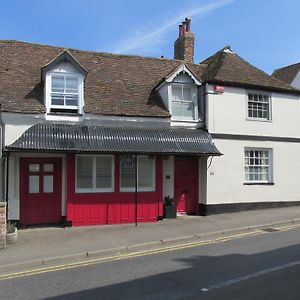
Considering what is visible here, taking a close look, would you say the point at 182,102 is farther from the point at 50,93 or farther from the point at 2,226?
the point at 2,226

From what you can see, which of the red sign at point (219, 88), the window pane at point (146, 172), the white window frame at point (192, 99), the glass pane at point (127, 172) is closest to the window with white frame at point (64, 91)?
the glass pane at point (127, 172)

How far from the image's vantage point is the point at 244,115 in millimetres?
18453

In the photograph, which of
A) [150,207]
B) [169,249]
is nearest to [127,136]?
[150,207]

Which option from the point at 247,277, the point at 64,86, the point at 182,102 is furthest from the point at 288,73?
the point at 247,277

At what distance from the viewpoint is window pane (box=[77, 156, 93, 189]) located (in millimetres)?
15852

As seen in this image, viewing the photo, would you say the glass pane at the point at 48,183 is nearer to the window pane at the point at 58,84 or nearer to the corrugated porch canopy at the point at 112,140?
the corrugated porch canopy at the point at 112,140

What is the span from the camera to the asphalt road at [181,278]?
7316 mm

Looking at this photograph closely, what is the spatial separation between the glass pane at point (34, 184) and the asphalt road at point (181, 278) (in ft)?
20.5

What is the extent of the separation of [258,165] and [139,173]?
17.5 feet

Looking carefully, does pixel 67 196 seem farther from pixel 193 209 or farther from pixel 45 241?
pixel 193 209

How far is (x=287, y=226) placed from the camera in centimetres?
1488

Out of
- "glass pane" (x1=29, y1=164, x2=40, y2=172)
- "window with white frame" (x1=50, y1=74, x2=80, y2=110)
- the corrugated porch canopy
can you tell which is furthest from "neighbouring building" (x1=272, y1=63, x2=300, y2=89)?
"glass pane" (x1=29, y1=164, x2=40, y2=172)

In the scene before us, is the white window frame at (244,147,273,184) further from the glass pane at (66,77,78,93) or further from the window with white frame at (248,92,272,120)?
the glass pane at (66,77,78,93)

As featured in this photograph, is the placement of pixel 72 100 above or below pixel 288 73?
below
